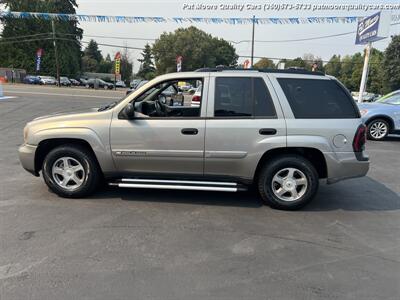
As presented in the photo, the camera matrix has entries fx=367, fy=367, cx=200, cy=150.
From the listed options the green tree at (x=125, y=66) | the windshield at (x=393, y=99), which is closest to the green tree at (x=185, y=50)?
the green tree at (x=125, y=66)

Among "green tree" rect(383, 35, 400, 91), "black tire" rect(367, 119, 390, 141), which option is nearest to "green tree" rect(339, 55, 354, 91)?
"green tree" rect(383, 35, 400, 91)

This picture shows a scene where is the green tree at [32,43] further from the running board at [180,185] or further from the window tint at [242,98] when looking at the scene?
the window tint at [242,98]

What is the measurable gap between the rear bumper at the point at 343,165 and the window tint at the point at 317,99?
0.52 meters

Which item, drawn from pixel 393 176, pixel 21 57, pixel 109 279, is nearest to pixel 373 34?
pixel 393 176

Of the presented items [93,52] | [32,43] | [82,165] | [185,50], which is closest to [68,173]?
[82,165]

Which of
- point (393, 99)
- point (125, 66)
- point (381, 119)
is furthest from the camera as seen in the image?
point (125, 66)

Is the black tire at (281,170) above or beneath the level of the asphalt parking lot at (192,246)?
above

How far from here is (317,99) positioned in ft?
16.2

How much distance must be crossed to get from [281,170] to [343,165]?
826 mm

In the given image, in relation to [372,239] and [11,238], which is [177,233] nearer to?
[11,238]

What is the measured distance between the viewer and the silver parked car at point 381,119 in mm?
11172

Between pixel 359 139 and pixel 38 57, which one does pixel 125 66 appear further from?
pixel 359 139

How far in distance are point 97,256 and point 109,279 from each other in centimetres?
45

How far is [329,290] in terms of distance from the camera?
3170mm
